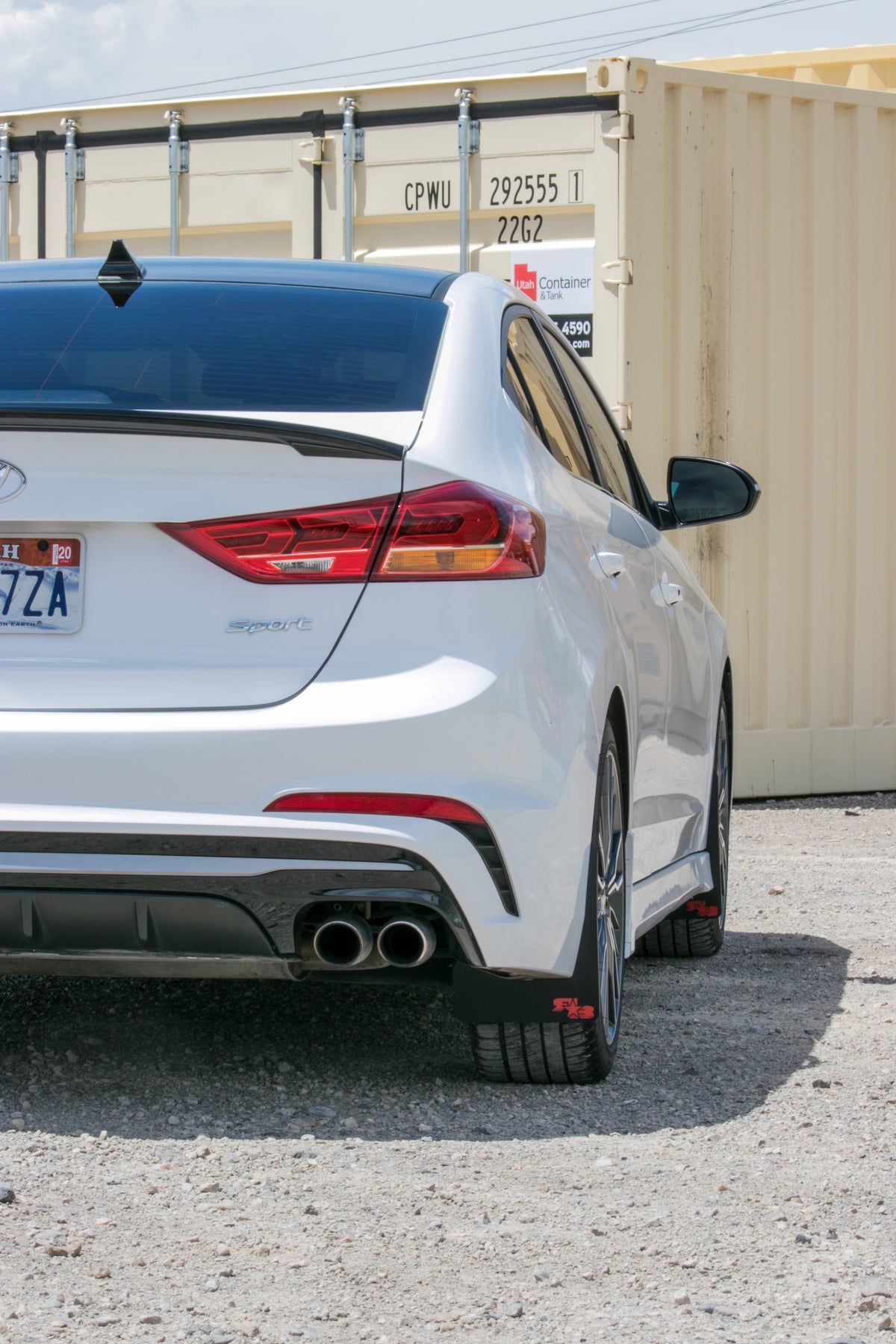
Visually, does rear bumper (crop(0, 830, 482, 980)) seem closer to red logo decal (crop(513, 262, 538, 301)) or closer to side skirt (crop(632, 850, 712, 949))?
side skirt (crop(632, 850, 712, 949))

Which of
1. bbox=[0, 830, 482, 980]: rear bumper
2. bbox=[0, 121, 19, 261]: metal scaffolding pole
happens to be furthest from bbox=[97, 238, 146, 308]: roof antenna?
bbox=[0, 121, 19, 261]: metal scaffolding pole

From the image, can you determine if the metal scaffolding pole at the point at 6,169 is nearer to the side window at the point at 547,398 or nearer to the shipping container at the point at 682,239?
the shipping container at the point at 682,239

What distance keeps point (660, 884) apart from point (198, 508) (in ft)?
5.71

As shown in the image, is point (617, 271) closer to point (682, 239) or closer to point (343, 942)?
point (682, 239)

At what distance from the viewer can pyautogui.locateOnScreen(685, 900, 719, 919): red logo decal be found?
A: 5457 mm

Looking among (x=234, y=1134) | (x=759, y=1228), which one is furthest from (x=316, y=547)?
(x=759, y=1228)

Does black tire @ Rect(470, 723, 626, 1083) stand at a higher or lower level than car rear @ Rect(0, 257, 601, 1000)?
lower

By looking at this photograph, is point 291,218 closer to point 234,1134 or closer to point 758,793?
point 758,793

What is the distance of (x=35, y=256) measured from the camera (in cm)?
909

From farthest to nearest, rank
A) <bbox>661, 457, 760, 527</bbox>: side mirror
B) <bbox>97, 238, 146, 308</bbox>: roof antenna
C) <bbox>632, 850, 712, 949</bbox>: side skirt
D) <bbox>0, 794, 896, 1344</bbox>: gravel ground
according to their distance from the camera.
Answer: <bbox>661, 457, 760, 527</bbox>: side mirror, <bbox>632, 850, 712, 949</bbox>: side skirt, <bbox>97, 238, 146, 308</bbox>: roof antenna, <bbox>0, 794, 896, 1344</bbox>: gravel ground

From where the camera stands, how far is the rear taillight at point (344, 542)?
10.5 feet

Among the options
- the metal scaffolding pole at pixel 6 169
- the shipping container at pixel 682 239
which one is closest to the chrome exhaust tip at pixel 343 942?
the shipping container at pixel 682 239

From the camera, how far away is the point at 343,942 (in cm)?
331

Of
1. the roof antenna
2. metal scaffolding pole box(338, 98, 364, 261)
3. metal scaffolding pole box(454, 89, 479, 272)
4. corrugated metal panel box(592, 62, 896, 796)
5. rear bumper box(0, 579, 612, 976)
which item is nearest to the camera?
rear bumper box(0, 579, 612, 976)
